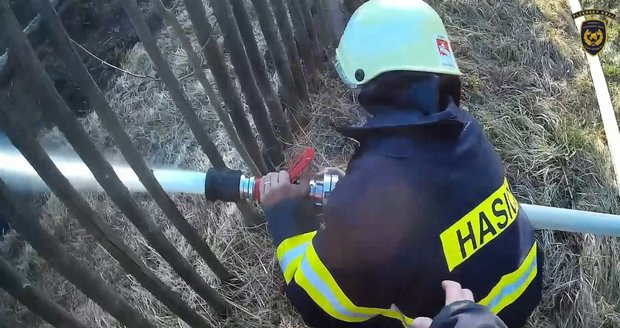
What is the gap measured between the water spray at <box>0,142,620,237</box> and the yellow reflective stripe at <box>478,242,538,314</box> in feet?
2.12

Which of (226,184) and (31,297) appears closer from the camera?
(31,297)

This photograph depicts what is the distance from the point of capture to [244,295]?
297 cm

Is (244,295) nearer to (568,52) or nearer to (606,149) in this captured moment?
(606,149)

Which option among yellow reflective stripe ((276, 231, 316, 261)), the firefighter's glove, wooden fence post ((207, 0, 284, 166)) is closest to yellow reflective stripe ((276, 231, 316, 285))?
yellow reflective stripe ((276, 231, 316, 261))

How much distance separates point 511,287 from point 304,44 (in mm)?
1835

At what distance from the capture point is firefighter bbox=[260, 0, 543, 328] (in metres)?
1.88

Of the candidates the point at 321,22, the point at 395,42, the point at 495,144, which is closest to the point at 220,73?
the point at 395,42

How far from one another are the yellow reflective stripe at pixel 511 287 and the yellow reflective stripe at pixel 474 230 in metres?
0.15

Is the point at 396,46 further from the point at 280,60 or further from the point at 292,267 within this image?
the point at 280,60

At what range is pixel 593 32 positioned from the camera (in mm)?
4312

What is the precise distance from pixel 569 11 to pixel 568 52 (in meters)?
0.58

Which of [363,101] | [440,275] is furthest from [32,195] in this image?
[440,275]

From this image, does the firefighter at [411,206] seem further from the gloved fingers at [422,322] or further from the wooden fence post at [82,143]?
the wooden fence post at [82,143]

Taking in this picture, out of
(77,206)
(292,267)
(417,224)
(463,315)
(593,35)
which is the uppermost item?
(77,206)
